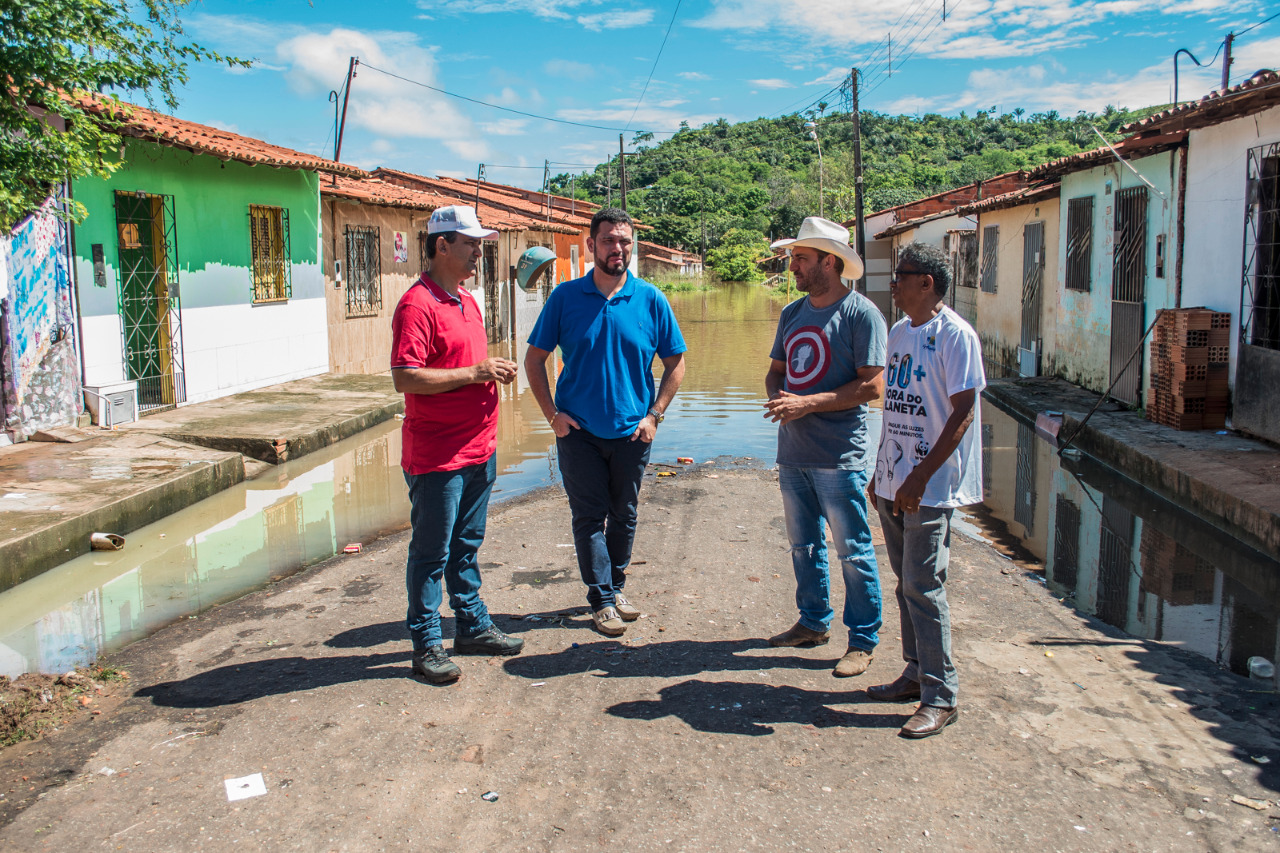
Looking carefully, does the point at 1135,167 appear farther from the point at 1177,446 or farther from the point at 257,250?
the point at 257,250

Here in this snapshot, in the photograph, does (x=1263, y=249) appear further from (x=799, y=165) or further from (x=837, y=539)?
(x=799, y=165)

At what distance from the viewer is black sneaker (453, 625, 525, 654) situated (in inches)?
168

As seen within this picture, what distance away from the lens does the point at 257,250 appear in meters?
13.4

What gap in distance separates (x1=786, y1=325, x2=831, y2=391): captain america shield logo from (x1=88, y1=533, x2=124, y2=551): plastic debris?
4919 millimetres

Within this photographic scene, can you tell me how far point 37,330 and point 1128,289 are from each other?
1237cm

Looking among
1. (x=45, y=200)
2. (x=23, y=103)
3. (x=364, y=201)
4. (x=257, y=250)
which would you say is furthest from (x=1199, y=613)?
(x=364, y=201)

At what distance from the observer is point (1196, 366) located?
31.4ft

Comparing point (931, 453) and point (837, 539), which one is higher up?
point (931, 453)

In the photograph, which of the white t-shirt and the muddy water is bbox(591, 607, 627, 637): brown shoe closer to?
the white t-shirt

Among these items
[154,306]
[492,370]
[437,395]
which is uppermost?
[154,306]

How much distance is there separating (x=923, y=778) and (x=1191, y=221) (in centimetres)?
955

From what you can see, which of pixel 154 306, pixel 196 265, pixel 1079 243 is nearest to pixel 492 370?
pixel 154 306

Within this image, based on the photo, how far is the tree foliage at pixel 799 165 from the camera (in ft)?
205

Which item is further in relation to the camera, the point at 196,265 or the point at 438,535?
the point at 196,265
